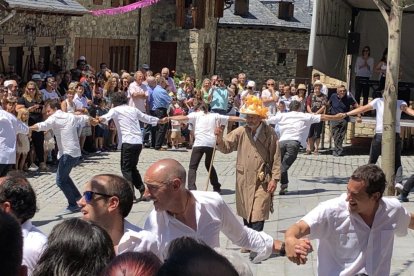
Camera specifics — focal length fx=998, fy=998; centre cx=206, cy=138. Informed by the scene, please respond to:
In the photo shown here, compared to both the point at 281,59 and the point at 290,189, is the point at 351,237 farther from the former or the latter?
the point at 281,59

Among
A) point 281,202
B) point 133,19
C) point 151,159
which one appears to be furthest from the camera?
point 133,19

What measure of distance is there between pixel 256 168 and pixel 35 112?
740 centimetres

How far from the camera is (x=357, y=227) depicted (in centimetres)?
602

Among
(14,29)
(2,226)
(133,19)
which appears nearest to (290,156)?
(14,29)

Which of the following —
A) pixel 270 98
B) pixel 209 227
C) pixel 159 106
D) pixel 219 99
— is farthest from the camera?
pixel 219 99

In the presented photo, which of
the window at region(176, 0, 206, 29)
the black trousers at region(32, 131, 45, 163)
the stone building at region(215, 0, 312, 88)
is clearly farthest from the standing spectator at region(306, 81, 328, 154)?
the stone building at region(215, 0, 312, 88)

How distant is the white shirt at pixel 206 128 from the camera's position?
1444cm

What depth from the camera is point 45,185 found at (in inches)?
616

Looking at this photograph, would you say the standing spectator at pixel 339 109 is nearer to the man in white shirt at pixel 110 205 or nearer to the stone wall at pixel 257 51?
the man in white shirt at pixel 110 205

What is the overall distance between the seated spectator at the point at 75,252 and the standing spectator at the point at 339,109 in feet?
61.0

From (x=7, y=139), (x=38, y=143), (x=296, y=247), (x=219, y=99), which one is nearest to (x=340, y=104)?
(x=219, y=99)

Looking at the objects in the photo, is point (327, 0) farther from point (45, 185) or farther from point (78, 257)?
point (78, 257)

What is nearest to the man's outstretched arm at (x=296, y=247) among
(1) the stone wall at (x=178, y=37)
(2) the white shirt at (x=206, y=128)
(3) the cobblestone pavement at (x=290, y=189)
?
(3) the cobblestone pavement at (x=290, y=189)

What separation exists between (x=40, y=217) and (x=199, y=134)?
293 centimetres
